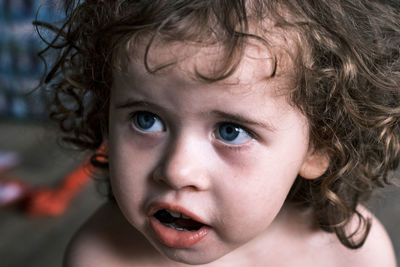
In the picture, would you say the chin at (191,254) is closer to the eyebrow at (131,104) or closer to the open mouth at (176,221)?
the open mouth at (176,221)

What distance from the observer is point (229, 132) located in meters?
0.69

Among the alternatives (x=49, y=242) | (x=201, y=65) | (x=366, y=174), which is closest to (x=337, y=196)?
(x=366, y=174)

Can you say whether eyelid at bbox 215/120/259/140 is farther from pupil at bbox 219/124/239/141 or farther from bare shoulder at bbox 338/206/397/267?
bare shoulder at bbox 338/206/397/267

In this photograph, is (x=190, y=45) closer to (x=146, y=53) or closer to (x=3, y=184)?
(x=146, y=53)

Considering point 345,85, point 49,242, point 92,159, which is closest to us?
point 345,85

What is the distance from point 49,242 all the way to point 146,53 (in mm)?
1047

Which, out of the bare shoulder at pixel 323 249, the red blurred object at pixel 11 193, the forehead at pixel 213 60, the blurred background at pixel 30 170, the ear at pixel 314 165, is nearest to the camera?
the forehead at pixel 213 60

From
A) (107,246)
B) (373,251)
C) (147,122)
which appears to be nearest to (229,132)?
(147,122)

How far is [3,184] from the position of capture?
1.68 meters

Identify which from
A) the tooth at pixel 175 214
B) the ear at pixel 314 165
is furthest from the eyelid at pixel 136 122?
the ear at pixel 314 165

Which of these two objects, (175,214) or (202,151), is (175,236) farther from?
(202,151)

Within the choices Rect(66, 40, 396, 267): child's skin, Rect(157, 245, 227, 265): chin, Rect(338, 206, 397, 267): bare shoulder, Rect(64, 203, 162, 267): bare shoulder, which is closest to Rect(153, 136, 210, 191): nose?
Rect(66, 40, 396, 267): child's skin

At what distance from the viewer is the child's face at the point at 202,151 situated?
25.7 inches

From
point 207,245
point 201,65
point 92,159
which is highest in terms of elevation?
point 201,65
